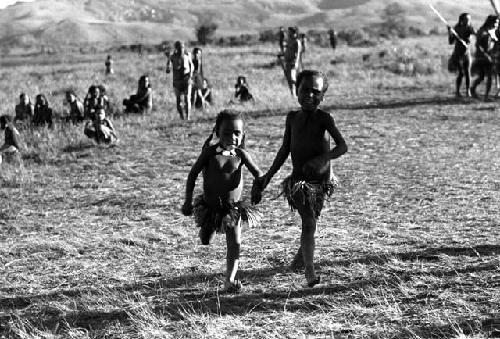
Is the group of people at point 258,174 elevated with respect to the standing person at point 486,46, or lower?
lower

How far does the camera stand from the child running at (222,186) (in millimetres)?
4352

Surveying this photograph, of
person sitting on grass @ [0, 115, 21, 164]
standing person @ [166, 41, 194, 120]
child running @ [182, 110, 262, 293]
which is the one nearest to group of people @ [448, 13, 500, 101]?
standing person @ [166, 41, 194, 120]

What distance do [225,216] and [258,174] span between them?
365 millimetres

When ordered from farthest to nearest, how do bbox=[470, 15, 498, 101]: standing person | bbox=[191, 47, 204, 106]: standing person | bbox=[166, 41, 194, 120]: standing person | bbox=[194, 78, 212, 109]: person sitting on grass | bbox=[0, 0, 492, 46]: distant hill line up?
bbox=[0, 0, 492, 46]: distant hill
bbox=[194, 78, 212, 109]: person sitting on grass
bbox=[191, 47, 204, 106]: standing person
bbox=[470, 15, 498, 101]: standing person
bbox=[166, 41, 194, 120]: standing person

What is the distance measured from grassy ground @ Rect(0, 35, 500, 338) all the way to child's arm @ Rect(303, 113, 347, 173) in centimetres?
91

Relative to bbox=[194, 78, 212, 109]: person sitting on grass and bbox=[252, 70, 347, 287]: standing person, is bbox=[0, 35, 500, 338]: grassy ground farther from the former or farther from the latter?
bbox=[194, 78, 212, 109]: person sitting on grass

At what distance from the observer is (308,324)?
155 inches

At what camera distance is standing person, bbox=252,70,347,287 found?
4301 mm

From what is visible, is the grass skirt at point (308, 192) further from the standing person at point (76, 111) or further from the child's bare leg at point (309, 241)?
the standing person at point (76, 111)

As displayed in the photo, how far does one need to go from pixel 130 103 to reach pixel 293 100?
4060 millimetres

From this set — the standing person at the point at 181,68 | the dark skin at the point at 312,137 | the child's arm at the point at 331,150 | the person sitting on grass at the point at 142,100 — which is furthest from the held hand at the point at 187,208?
the person sitting on grass at the point at 142,100

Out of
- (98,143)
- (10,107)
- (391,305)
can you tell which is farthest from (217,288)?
(10,107)

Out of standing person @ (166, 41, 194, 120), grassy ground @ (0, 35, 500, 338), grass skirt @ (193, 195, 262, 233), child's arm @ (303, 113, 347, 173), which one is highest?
standing person @ (166, 41, 194, 120)

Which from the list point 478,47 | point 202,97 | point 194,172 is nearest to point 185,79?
point 202,97
